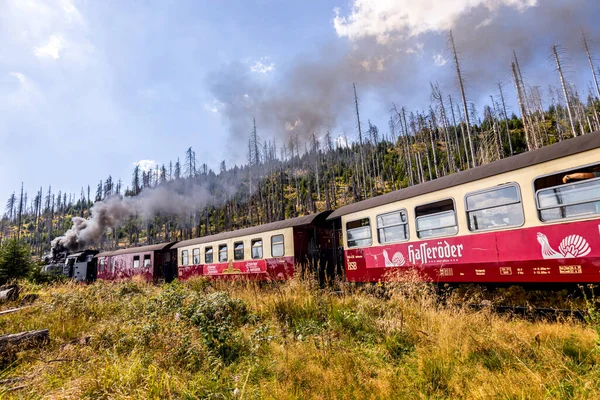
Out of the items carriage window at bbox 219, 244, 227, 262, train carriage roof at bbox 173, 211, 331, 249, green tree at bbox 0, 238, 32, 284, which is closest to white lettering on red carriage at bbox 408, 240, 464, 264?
train carriage roof at bbox 173, 211, 331, 249

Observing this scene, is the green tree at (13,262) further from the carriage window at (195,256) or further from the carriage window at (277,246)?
the carriage window at (277,246)

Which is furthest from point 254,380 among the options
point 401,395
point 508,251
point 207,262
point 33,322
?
point 207,262

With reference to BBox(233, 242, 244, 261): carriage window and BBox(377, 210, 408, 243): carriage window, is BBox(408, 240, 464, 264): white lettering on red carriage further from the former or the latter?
BBox(233, 242, 244, 261): carriage window

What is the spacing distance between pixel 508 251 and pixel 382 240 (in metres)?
3.41

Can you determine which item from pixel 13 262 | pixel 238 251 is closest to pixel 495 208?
pixel 238 251

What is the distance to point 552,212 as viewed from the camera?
19.7 feet

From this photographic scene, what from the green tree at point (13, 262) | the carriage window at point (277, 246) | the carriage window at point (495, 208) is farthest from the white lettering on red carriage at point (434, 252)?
the green tree at point (13, 262)

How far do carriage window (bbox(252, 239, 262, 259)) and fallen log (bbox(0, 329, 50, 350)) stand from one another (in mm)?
8861

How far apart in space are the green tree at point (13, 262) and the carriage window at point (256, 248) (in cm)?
1246

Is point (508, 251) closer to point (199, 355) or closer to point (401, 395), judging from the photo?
point (401, 395)

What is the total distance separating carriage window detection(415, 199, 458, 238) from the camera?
770 cm

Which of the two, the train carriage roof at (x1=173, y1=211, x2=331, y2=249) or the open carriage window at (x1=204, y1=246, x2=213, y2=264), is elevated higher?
the train carriage roof at (x1=173, y1=211, x2=331, y2=249)

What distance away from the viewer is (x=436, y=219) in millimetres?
8055

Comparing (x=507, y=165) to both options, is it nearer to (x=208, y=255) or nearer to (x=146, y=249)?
→ (x=208, y=255)
